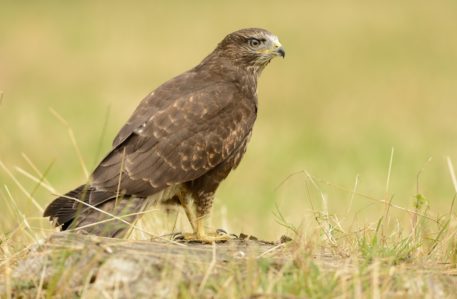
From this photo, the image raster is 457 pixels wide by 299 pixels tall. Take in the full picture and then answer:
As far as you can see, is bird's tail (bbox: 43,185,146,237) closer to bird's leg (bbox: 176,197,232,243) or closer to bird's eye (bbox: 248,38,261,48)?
bird's leg (bbox: 176,197,232,243)

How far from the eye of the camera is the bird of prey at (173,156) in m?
5.95

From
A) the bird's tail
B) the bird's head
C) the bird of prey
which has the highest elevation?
the bird's head

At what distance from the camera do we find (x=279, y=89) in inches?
706

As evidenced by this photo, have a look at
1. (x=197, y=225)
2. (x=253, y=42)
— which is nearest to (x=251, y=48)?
(x=253, y=42)

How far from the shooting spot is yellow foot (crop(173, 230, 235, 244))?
20.1ft

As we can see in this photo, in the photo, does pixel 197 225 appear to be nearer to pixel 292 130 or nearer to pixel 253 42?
pixel 253 42

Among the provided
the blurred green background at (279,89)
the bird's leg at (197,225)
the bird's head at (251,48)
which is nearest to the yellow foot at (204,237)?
the bird's leg at (197,225)

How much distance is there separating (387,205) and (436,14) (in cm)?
1793

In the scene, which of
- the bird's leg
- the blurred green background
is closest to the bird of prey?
the bird's leg

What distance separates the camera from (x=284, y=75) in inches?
730

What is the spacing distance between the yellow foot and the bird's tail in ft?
1.10

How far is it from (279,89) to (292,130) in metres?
2.51

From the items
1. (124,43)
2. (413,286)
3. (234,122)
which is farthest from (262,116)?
(413,286)

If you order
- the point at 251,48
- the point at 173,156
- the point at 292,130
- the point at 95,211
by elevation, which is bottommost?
the point at 292,130
